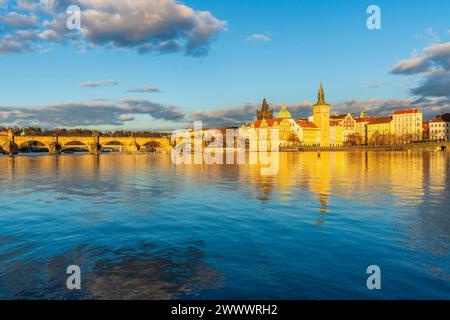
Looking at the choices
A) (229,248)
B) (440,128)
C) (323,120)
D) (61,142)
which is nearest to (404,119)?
(440,128)

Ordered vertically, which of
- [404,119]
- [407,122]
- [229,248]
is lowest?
[229,248]

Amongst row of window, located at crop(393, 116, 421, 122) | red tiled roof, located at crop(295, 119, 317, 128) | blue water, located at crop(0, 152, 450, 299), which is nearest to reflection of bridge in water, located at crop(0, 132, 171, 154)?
red tiled roof, located at crop(295, 119, 317, 128)

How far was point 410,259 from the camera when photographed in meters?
10.1

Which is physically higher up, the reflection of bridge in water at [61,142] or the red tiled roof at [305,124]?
the red tiled roof at [305,124]

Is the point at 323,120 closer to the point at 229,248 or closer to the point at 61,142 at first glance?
the point at 61,142

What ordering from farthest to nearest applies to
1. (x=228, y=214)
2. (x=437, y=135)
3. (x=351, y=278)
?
(x=437, y=135), (x=228, y=214), (x=351, y=278)

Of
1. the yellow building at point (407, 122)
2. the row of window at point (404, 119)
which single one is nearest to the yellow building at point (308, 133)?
the yellow building at point (407, 122)

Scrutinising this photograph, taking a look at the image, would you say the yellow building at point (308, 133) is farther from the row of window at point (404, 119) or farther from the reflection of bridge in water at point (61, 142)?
the reflection of bridge in water at point (61, 142)

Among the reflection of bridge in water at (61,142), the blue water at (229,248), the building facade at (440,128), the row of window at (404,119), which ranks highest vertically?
the row of window at (404,119)

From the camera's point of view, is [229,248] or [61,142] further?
[61,142]

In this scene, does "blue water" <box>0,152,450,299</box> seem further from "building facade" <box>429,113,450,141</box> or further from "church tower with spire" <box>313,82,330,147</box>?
"building facade" <box>429,113,450,141</box>
